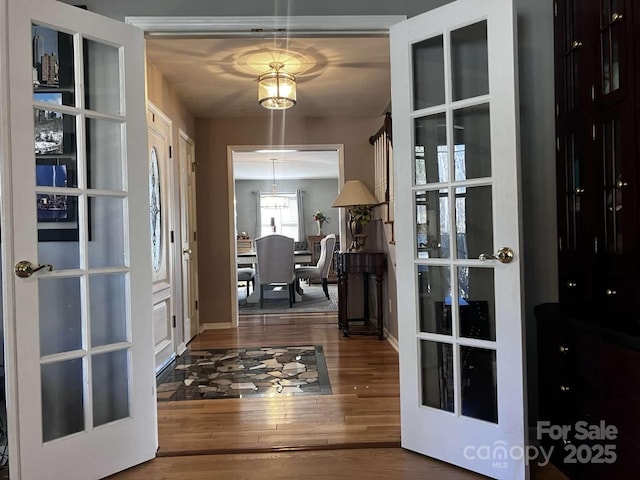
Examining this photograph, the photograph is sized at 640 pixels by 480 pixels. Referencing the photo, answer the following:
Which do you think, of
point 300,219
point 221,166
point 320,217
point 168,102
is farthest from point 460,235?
point 300,219

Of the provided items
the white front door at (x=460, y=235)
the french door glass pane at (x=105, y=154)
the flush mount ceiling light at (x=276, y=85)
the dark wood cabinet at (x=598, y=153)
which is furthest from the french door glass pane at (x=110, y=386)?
the flush mount ceiling light at (x=276, y=85)

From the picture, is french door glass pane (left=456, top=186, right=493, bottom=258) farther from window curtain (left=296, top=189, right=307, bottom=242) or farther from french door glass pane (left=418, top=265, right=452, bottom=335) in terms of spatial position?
window curtain (left=296, top=189, right=307, bottom=242)

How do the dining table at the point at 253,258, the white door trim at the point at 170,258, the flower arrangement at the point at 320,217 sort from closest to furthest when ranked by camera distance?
the white door trim at the point at 170,258 → the dining table at the point at 253,258 → the flower arrangement at the point at 320,217

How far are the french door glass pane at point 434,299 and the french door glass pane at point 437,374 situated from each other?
8 centimetres

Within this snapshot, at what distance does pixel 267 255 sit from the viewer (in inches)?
235

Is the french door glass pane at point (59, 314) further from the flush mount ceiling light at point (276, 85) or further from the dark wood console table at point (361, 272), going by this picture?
the dark wood console table at point (361, 272)

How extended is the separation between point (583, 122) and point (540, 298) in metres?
0.84

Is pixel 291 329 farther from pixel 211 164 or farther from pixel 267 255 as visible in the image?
pixel 211 164

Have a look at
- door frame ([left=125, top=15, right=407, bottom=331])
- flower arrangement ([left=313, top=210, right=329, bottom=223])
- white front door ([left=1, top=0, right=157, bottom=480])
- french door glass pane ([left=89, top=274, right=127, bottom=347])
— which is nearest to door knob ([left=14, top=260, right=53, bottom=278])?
white front door ([left=1, top=0, right=157, bottom=480])

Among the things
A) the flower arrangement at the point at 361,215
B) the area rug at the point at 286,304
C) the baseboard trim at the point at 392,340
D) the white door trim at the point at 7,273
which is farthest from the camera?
the area rug at the point at 286,304

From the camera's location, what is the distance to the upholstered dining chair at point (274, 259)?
19.5ft

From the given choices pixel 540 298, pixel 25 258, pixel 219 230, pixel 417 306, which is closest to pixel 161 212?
pixel 219 230

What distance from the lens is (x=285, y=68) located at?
345 cm

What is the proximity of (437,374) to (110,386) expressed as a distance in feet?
4.93
